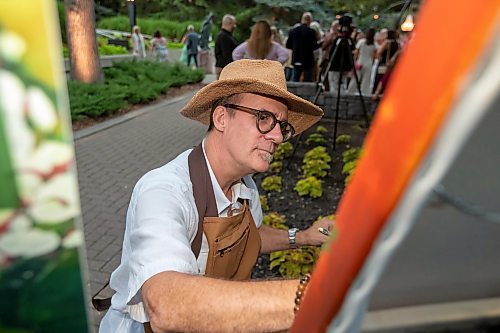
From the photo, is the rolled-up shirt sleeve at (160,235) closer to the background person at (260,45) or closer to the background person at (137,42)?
the background person at (260,45)

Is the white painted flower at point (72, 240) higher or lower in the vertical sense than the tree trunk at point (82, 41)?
higher

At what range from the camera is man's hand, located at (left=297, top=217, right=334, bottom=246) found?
2.01 meters

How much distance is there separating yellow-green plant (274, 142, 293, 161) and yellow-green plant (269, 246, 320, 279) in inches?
107

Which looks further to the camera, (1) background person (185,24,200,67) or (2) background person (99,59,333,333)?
(1) background person (185,24,200,67)

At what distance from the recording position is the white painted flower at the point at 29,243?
632mm

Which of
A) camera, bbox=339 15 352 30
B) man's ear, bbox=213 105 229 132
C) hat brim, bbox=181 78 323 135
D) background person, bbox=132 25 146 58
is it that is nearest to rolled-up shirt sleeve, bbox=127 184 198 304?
man's ear, bbox=213 105 229 132

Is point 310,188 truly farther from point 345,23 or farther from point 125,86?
point 125,86

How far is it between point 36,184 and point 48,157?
4 cm

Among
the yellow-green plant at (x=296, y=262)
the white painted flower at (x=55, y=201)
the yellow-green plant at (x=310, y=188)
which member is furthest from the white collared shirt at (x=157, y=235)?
A: the yellow-green plant at (x=310, y=188)

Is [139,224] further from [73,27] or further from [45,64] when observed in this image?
[73,27]

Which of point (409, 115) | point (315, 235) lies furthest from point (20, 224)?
point (315, 235)

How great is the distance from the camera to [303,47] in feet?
28.7

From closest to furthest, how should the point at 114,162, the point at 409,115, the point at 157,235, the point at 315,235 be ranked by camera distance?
the point at 409,115 < the point at 157,235 < the point at 315,235 < the point at 114,162

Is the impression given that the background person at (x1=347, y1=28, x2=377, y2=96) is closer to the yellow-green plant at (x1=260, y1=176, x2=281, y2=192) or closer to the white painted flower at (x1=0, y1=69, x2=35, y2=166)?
the yellow-green plant at (x1=260, y1=176, x2=281, y2=192)
